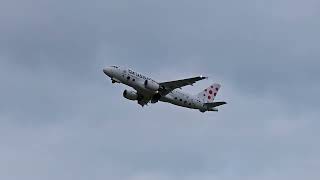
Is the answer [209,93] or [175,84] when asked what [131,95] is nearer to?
[175,84]

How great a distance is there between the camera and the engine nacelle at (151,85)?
16750 centimetres

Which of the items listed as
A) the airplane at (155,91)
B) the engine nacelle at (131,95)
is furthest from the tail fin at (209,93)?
the engine nacelle at (131,95)

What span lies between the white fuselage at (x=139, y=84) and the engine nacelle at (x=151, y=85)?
482 millimetres

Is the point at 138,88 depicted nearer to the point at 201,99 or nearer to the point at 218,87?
the point at 201,99

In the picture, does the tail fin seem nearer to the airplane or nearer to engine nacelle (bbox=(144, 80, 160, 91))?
the airplane

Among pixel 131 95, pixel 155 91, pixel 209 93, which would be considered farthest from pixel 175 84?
pixel 209 93

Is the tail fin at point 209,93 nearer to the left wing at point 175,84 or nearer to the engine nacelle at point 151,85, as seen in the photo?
the left wing at point 175,84

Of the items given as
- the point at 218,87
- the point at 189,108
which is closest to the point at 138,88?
the point at 189,108

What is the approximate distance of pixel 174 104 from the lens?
582 feet

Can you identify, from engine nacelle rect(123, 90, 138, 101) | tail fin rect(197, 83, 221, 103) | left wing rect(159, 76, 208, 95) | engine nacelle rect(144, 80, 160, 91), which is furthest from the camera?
tail fin rect(197, 83, 221, 103)

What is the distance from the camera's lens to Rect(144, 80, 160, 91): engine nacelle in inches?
6594

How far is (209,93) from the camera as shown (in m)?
189

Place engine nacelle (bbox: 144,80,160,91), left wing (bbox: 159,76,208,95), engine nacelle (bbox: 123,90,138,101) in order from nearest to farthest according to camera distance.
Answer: left wing (bbox: 159,76,208,95) < engine nacelle (bbox: 144,80,160,91) < engine nacelle (bbox: 123,90,138,101)

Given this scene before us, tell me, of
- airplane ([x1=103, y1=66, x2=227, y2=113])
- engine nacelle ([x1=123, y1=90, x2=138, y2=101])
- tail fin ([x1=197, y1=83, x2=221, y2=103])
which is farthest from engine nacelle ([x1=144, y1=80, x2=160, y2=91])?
tail fin ([x1=197, y1=83, x2=221, y2=103])
